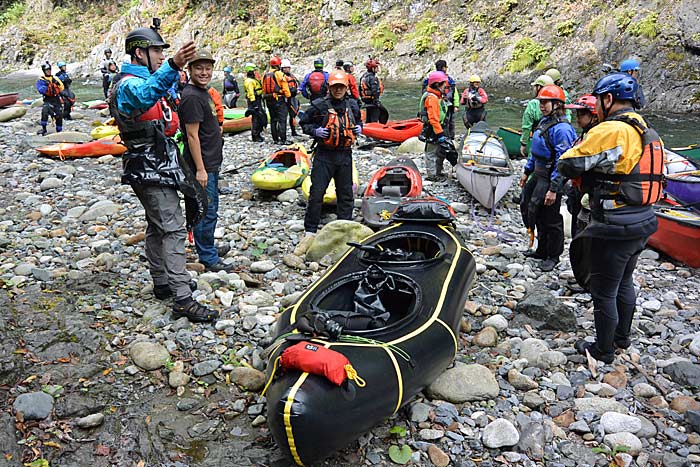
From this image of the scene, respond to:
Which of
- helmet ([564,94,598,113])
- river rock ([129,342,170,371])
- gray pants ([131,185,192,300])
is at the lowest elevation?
river rock ([129,342,170,371])

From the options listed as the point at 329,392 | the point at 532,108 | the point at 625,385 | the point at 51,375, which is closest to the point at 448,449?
the point at 329,392

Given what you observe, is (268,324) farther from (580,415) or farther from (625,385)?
(625,385)

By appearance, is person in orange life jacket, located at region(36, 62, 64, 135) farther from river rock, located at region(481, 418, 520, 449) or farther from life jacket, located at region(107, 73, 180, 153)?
river rock, located at region(481, 418, 520, 449)

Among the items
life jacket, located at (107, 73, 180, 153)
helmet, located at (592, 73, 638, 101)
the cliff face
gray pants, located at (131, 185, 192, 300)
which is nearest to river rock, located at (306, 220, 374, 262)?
gray pants, located at (131, 185, 192, 300)

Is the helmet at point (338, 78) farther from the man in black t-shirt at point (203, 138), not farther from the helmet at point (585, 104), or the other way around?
the helmet at point (585, 104)

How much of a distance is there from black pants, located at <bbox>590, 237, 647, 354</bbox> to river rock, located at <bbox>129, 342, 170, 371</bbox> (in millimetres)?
3169

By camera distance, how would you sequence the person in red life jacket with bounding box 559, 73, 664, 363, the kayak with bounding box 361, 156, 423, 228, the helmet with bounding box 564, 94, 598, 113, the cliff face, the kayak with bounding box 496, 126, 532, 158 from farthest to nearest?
the cliff face < the kayak with bounding box 496, 126, 532, 158 < the kayak with bounding box 361, 156, 423, 228 < the helmet with bounding box 564, 94, 598, 113 < the person in red life jacket with bounding box 559, 73, 664, 363

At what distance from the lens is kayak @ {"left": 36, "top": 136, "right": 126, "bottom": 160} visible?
1001cm

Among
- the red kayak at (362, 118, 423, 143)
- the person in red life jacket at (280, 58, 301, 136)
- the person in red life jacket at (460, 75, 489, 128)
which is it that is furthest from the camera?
the red kayak at (362, 118, 423, 143)

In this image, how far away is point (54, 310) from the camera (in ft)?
14.3

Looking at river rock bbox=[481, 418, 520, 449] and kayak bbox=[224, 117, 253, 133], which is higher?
kayak bbox=[224, 117, 253, 133]

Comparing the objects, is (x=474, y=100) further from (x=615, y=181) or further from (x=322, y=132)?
(x=615, y=181)

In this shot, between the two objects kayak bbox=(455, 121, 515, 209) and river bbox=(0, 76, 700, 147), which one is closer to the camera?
kayak bbox=(455, 121, 515, 209)

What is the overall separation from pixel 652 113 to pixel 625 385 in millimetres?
14216
